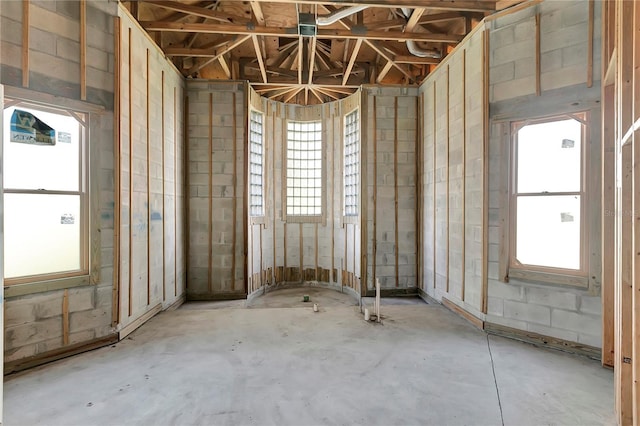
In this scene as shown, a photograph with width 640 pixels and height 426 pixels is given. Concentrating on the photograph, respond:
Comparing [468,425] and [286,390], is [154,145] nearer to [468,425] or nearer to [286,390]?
[286,390]

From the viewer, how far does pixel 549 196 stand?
13.1 ft

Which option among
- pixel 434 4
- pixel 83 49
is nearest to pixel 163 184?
pixel 83 49

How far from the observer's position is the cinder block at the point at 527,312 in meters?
4.00

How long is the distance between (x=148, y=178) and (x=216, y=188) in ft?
5.76

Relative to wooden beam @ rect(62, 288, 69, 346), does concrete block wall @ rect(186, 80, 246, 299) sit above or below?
above

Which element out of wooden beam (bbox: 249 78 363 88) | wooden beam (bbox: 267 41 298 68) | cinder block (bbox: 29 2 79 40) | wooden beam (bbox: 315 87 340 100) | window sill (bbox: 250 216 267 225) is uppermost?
wooden beam (bbox: 267 41 298 68)

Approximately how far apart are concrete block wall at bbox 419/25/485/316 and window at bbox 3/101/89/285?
16.6 ft

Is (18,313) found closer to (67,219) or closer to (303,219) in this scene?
(67,219)

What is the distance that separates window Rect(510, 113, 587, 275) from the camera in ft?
12.6

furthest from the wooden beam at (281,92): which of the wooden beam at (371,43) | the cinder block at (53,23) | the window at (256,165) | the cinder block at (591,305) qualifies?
the cinder block at (591,305)

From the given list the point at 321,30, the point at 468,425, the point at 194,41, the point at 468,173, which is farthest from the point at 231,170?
the point at 468,425

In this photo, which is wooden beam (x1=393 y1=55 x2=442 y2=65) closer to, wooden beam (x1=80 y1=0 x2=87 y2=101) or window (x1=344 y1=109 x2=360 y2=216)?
window (x1=344 y1=109 x2=360 y2=216)

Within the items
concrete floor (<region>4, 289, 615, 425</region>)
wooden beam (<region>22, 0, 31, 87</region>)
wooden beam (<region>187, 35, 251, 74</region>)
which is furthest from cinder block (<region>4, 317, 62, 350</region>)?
wooden beam (<region>187, 35, 251, 74</region>)

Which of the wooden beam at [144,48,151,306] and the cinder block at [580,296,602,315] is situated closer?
the cinder block at [580,296,602,315]
